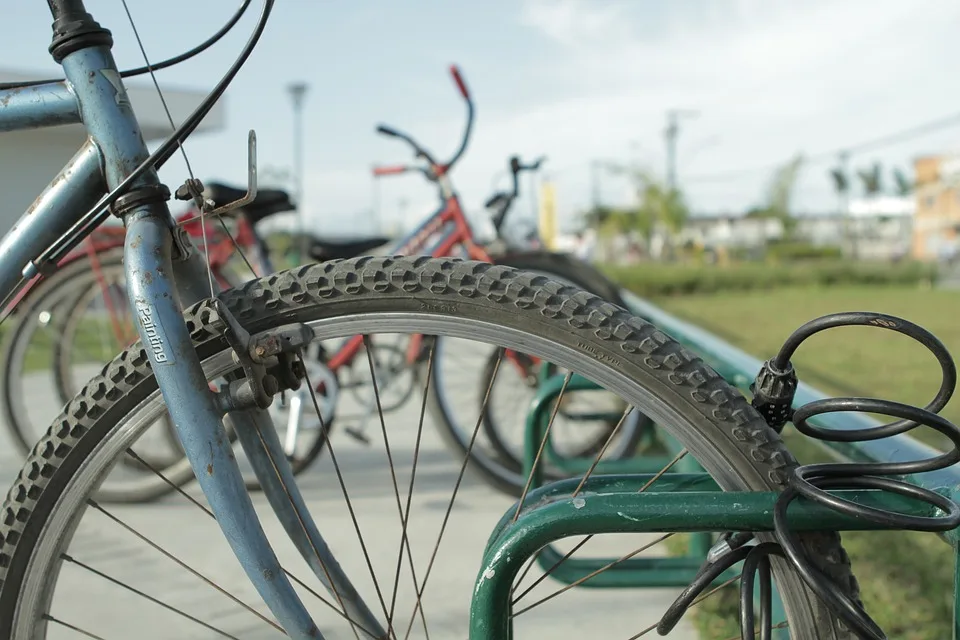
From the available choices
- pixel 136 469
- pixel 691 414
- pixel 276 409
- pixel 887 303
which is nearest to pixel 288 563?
pixel 276 409

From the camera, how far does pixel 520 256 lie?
289 cm

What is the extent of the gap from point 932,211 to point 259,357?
185 ft

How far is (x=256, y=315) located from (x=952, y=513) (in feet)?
2.68

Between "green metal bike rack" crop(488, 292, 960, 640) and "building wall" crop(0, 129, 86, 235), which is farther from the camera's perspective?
"building wall" crop(0, 129, 86, 235)

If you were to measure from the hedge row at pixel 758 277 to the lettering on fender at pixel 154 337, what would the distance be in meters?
19.4

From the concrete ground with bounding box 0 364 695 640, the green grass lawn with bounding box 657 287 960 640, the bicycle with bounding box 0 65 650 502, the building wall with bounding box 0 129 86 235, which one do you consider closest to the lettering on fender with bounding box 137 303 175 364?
the concrete ground with bounding box 0 364 695 640

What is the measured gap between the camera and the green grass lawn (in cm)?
201

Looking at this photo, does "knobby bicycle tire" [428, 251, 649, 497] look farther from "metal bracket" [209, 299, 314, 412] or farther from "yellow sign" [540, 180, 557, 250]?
"yellow sign" [540, 180, 557, 250]

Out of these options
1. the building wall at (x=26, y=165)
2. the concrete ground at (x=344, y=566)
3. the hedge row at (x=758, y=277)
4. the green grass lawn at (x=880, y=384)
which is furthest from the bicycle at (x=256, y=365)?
the hedge row at (x=758, y=277)

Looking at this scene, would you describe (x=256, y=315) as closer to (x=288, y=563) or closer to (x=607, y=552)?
(x=288, y=563)

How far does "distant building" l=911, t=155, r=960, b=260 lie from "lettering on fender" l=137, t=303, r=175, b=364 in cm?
4615

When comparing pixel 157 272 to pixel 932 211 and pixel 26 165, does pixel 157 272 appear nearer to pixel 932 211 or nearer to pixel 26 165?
pixel 26 165

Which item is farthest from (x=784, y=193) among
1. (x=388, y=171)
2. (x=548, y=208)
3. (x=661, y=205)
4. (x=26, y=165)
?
(x=388, y=171)

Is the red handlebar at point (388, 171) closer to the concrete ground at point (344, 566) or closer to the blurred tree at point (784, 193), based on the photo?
the concrete ground at point (344, 566)
